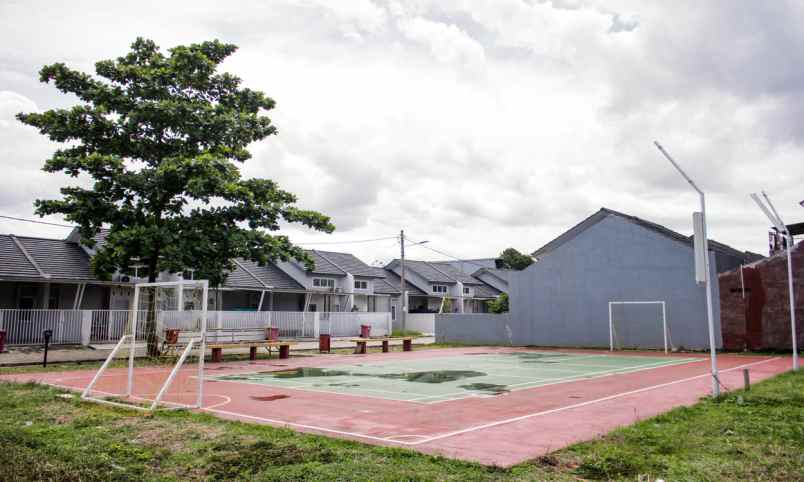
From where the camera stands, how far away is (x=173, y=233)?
2184cm

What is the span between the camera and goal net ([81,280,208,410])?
11.5 metres

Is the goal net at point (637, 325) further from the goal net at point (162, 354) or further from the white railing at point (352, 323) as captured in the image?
the goal net at point (162, 354)

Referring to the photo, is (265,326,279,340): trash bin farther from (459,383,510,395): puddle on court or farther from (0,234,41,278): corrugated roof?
(459,383,510,395): puddle on court

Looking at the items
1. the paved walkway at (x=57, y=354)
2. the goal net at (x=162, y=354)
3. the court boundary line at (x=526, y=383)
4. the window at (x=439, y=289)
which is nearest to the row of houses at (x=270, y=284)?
the window at (x=439, y=289)

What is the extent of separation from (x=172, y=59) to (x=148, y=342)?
35.0ft

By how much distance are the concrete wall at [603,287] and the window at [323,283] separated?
15.0m

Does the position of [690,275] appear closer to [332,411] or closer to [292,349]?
[292,349]

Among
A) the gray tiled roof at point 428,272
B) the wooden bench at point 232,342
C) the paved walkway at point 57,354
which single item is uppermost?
the gray tiled roof at point 428,272

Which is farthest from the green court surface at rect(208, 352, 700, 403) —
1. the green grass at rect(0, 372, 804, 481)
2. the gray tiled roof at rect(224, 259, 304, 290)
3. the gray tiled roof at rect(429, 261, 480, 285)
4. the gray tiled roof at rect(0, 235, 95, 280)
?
the gray tiled roof at rect(429, 261, 480, 285)

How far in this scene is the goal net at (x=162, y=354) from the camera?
1145 cm

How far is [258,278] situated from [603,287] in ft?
67.4

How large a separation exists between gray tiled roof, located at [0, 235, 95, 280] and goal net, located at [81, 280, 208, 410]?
10.4 meters

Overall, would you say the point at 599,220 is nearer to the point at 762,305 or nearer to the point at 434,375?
the point at 762,305

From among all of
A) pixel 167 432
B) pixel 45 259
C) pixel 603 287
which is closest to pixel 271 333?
pixel 45 259
